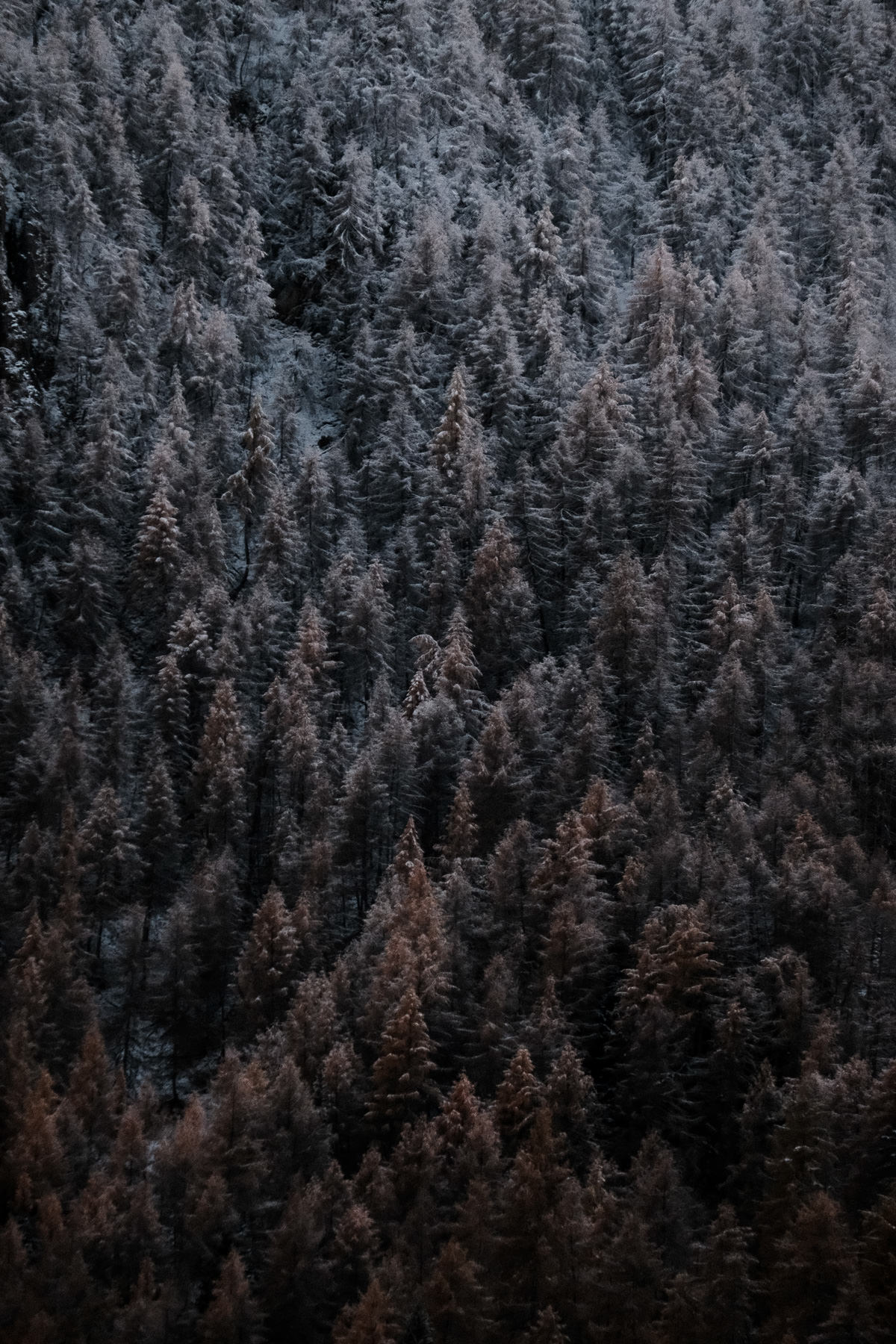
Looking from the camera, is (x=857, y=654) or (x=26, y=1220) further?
(x=857, y=654)

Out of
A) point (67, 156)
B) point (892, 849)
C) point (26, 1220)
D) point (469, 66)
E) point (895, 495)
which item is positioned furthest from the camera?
point (469, 66)

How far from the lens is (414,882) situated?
55.6 m

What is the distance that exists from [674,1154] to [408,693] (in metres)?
26.7

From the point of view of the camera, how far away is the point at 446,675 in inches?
2598

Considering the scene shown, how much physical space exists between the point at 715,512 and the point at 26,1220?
55818 mm

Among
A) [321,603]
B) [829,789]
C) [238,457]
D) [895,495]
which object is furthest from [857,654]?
[238,457]

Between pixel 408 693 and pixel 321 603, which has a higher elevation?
pixel 321 603

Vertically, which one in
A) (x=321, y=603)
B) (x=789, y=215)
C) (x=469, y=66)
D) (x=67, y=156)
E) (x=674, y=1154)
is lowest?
(x=674, y=1154)

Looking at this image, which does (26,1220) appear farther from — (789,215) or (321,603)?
(789,215)

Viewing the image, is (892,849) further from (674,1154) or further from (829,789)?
(674,1154)

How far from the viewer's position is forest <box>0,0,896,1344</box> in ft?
147

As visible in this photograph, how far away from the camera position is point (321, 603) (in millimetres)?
72750

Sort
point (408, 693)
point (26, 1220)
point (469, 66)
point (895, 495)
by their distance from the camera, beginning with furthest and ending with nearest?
1. point (469, 66)
2. point (895, 495)
3. point (408, 693)
4. point (26, 1220)

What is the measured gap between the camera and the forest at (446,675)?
44656 millimetres
